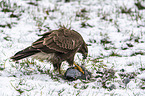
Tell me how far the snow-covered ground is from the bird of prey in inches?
14.4

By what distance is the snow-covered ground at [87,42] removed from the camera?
3.56 m

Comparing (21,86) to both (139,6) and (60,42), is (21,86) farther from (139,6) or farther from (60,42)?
(139,6)

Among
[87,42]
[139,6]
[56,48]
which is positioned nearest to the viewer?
[56,48]

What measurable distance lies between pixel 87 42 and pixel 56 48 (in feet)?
7.61

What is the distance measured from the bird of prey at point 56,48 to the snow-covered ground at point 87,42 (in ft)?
1.20

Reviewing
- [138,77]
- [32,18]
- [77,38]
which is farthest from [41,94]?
[32,18]

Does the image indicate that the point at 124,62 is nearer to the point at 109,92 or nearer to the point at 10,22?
the point at 109,92

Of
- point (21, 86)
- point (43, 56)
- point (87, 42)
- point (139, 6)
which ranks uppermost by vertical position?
point (139, 6)

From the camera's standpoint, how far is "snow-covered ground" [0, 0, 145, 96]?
140 inches

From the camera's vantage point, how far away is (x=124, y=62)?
5.02m

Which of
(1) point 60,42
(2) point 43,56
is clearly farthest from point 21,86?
(1) point 60,42

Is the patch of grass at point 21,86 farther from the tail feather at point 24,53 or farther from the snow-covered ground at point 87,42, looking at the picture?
the tail feather at point 24,53

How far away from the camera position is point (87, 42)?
6.25 metres

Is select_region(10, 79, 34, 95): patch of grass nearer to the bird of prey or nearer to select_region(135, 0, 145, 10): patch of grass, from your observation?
the bird of prey
